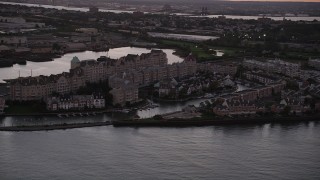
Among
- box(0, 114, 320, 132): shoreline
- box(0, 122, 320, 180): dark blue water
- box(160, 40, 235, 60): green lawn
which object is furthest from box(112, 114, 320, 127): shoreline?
box(160, 40, 235, 60): green lawn

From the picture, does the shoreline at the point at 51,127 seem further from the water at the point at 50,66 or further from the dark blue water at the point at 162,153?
the water at the point at 50,66

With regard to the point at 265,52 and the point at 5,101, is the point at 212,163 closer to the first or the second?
the point at 5,101

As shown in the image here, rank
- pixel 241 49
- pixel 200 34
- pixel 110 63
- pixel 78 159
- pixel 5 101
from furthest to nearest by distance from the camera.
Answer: pixel 200 34, pixel 241 49, pixel 110 63, pixel 5 101, pixel 78 159

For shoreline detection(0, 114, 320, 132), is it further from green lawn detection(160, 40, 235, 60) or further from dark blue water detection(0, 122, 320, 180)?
green lawn detection(160, 40, 235, 60)

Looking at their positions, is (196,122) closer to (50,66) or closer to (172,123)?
(172,123)

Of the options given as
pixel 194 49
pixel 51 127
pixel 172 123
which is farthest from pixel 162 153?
pixel 194 49

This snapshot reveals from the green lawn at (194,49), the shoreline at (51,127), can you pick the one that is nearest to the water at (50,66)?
the green lawn at (194,49)

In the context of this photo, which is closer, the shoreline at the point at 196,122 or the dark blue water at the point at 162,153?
the dark blue water at the point at 162,153

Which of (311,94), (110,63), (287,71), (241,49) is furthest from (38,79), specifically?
(241,49)
